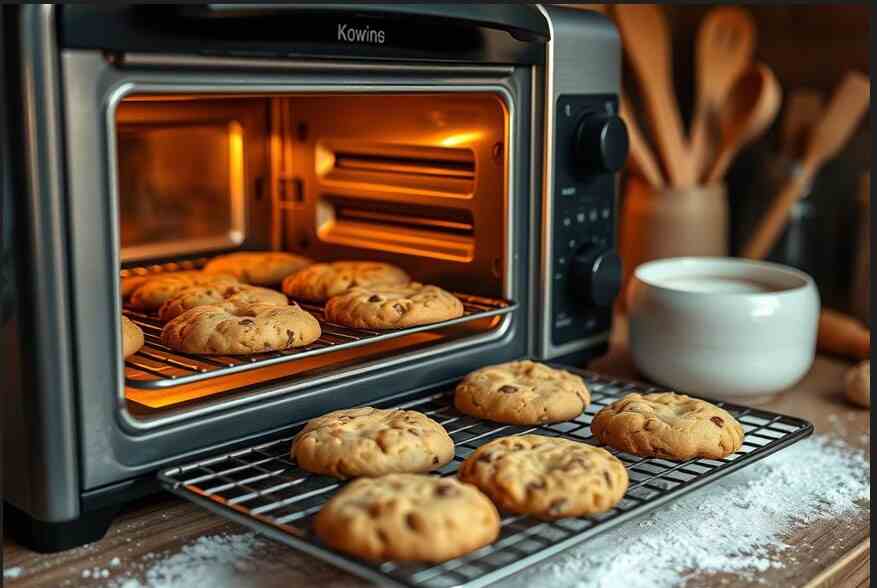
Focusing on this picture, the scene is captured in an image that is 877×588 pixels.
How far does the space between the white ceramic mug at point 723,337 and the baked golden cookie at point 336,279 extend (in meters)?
0.31

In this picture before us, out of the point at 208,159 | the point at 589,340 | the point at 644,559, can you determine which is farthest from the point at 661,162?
the point at 644,559

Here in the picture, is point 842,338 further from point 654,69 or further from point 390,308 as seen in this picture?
point 390,308

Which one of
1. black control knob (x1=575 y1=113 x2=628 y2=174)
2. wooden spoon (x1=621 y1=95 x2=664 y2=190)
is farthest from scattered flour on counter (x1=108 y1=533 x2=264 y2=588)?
wooden spoon (x1=621 y1=95 x2=664 y2=190)

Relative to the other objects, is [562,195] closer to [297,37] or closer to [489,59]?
[489,59]

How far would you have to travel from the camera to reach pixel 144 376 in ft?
3.23

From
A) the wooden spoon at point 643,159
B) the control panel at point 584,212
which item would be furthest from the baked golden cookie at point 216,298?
the wooden spoon at point 643,159

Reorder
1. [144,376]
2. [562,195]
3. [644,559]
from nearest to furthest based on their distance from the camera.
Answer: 1. [644,559]
2. [144,376]
3. [562,195]

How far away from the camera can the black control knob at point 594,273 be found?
126 centimetres

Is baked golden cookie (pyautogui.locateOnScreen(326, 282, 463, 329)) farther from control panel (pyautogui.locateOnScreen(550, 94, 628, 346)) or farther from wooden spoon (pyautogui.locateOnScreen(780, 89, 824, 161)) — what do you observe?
wooden spoon (pyautogui.locateOnScreen(780, 89, 824, 161))

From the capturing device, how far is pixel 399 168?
1.30 meters

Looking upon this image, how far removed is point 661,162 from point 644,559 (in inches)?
37.1

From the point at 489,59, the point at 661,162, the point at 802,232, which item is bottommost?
the point at 802,232

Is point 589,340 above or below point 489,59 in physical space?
below

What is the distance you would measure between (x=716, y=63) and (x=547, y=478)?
3.71 feet
